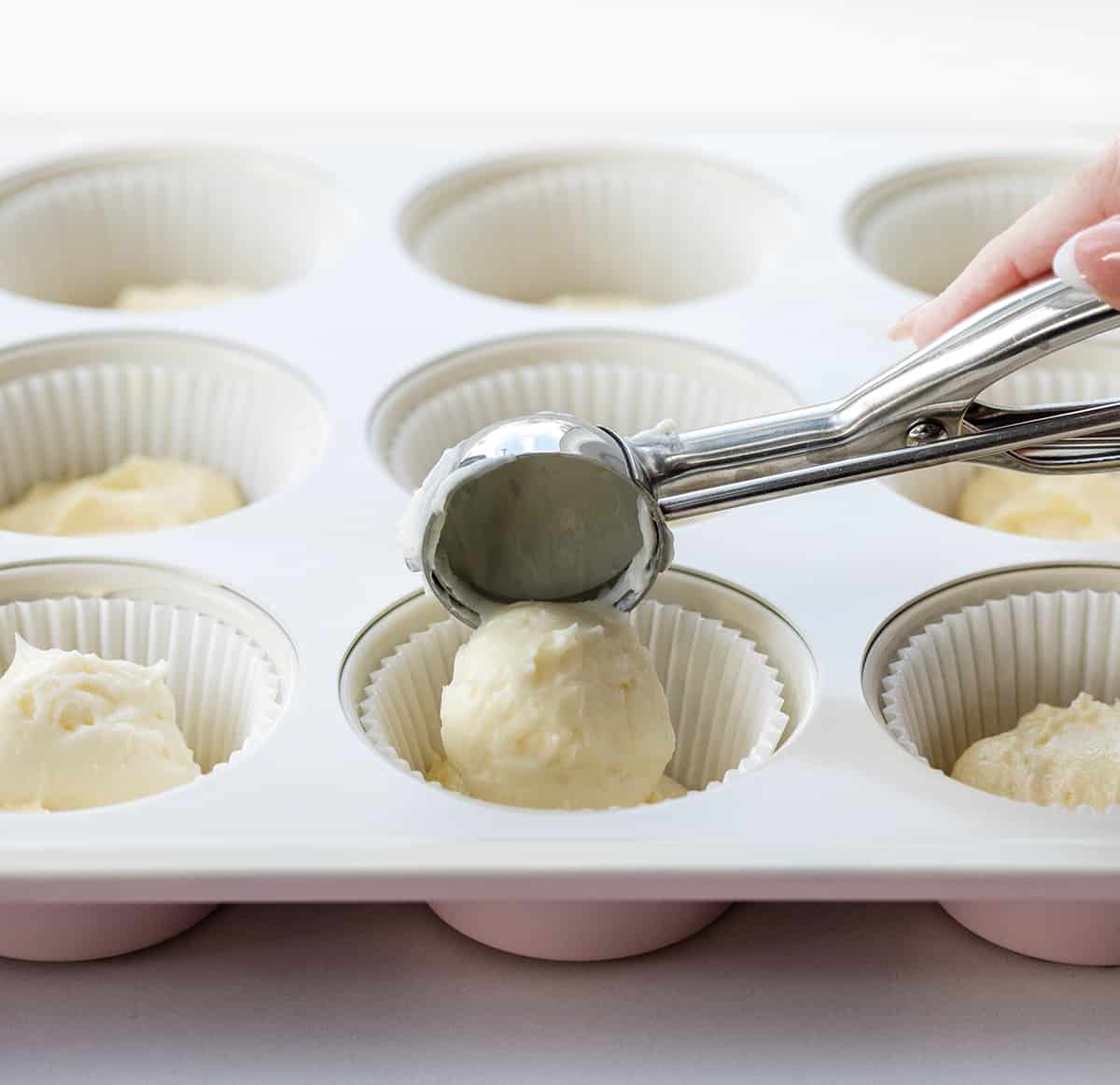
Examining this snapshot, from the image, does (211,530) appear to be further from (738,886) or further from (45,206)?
(45,206)

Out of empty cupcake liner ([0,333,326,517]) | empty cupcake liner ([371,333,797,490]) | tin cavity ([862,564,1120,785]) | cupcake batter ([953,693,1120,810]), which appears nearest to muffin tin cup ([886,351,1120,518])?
empty cupcake liner ([371,333,797,490])

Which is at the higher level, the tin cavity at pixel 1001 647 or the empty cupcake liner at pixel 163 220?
the empty cupcake liner at pixel 163 220

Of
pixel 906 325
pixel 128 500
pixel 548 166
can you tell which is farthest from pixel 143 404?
pixel 906 325

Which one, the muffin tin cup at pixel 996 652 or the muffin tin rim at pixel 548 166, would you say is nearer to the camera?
the muffin tin cup at pixel 996 652

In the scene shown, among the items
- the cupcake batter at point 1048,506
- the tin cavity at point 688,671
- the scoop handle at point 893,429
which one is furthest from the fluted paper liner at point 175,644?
the cupcake batter at point 1048,506

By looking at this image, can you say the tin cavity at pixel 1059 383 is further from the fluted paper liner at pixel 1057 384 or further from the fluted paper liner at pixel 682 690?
the fluted paper liner at pixel 682 690

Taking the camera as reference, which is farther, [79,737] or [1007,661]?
[1007,661]

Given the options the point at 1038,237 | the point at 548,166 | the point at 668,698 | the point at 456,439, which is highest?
the point at 1038,237

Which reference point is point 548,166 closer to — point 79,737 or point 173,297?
point 173,297
